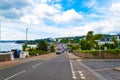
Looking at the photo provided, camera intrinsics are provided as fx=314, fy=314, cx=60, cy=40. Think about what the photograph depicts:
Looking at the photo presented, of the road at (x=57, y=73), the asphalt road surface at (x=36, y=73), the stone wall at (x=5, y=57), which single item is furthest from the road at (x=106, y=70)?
the stone wall at (x=5, y=57)

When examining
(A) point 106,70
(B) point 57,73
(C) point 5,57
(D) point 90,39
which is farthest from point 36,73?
(D) point 90,39

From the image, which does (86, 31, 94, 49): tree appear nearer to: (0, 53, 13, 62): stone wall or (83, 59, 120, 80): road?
(0, 53, 13, 62): stone wall

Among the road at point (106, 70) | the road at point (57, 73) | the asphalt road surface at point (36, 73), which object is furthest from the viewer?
the road at point (106, 70)

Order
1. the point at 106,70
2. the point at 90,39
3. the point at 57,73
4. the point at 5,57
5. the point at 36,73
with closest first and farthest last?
the point at 36,73, the point at 57,73, the point at 106,70, the point at 5,57, the point at 90,39

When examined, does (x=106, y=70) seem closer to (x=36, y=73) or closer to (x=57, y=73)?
(x=57, y=73)

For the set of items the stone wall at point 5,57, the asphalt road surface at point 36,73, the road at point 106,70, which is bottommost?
the road at point 106,70

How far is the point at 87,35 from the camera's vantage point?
349 feet

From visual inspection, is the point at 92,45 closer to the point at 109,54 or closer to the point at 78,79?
the point at 109,54

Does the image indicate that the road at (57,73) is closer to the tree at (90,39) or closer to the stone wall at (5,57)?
the stone wall at (5,57)

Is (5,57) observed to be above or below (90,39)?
below

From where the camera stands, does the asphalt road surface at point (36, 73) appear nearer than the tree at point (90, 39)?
Yes

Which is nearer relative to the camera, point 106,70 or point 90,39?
point 106,70

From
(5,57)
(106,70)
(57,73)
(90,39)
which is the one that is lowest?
(106,70)

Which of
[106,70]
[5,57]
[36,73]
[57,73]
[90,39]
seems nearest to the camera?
[36,73]
